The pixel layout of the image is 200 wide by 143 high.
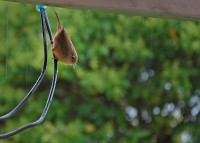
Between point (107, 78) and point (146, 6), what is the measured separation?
1.84m

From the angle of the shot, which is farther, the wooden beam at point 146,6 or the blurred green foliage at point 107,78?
the blurred green foliage at point 107,78

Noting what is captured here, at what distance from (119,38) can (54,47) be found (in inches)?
75.3

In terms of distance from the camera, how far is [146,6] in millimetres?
1169

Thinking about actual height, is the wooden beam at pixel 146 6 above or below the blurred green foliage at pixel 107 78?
above

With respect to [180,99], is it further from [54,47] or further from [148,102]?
[54,47]

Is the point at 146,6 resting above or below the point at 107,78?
above

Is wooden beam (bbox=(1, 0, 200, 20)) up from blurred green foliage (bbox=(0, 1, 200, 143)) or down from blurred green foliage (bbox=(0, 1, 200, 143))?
up

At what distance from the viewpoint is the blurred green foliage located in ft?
9.80

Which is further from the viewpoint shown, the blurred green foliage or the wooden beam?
the blurred green foliage

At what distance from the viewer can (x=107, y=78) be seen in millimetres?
2996

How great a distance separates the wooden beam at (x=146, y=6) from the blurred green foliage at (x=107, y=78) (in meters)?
1.70

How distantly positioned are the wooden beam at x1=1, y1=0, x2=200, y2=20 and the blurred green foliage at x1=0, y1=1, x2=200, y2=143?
1.70m

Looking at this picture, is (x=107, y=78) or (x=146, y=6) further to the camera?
(x=107, y=78)

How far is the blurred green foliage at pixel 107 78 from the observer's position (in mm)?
2988
